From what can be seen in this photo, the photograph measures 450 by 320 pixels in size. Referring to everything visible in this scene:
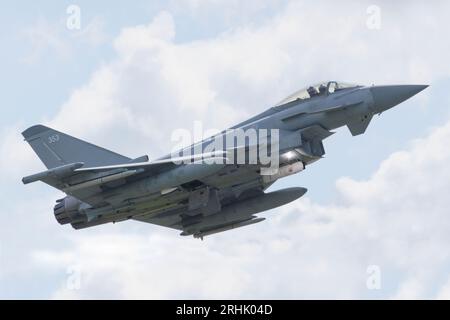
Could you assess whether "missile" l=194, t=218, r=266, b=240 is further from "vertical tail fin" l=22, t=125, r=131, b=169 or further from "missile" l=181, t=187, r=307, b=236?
"vertical tail fin" l=22, t=125, r=131, b=169

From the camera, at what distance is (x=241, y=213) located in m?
35.1

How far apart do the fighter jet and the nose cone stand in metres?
0.03

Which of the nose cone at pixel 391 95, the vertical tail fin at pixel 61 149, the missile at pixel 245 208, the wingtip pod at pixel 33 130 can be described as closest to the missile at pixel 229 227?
the missile at pixel 245 208

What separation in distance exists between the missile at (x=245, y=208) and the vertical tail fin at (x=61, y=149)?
4779 mm

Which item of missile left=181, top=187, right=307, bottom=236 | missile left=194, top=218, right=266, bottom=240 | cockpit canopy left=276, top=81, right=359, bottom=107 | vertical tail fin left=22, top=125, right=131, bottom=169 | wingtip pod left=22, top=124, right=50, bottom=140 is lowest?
missile left=194, top=218, right=266, bottom=240

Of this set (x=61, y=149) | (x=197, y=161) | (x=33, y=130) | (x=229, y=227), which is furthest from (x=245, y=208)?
(x=33, y=130)

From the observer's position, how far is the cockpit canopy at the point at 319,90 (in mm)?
31453

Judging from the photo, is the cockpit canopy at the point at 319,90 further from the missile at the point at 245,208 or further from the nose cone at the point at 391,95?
the missile at the point at 245,208

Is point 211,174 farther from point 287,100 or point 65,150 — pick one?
point 65,150

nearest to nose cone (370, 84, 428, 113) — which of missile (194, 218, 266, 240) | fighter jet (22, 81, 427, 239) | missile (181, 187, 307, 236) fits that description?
fighter jet (22, 81, 427, 239)

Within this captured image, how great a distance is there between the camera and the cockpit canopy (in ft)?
103

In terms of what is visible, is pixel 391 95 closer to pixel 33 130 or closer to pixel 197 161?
pixel 197 161
